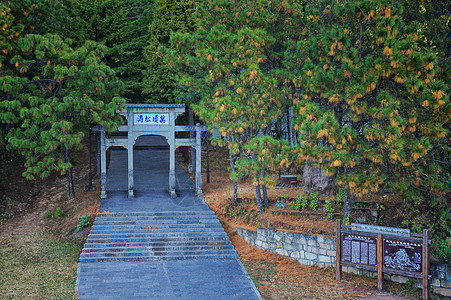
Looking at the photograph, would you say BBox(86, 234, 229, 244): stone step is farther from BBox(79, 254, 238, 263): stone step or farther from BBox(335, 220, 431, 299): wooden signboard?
BBox(335, 220, 431, 299): wooden signboard

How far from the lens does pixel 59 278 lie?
11805 millimetres

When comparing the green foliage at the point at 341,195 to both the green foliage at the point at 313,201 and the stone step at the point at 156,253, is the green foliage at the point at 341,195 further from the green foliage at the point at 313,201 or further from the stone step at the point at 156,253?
the stone step at the point at 156,253

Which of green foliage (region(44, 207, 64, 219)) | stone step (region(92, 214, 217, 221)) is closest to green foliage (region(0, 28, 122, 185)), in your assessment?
green foliage (region(44, 207, 64, 219))

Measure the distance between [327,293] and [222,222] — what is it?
19.0 ft

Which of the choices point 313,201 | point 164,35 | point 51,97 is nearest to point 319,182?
point 313,201

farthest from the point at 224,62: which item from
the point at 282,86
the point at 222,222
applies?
the point at 222,222

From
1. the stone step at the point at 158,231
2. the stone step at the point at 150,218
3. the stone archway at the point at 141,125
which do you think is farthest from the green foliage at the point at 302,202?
the stone archway at the point at 141,125

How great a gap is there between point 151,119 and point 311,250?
→ 860 cm

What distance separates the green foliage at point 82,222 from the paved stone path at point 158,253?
0.58m

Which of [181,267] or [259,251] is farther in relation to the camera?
[259,251]

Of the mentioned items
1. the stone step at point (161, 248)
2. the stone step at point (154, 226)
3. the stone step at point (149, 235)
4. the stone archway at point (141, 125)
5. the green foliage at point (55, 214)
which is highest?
the stone archway at point (141, 125)

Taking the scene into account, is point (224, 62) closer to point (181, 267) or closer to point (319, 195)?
point (319, 195)

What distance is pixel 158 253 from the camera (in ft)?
44.2

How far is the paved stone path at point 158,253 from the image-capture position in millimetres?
10953
